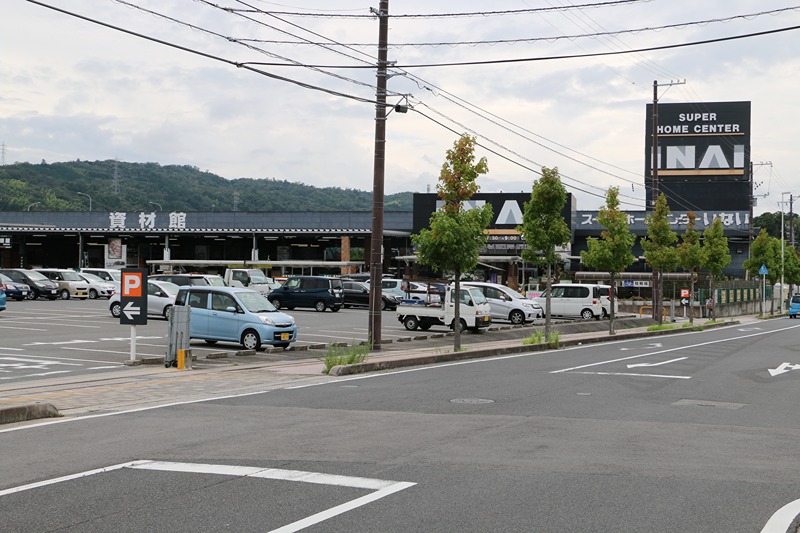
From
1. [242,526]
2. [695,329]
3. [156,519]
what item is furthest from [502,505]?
[695,329]

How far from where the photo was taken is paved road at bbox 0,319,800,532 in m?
6.42

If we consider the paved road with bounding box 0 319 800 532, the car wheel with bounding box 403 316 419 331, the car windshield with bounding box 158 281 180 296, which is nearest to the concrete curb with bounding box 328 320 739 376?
the paved road with bounding box 0 319 800 532

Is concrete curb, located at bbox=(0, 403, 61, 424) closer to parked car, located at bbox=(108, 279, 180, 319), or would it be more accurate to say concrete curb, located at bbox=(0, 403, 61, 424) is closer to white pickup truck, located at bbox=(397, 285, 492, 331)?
white pickup truck, located at bbox=(397, 285, 492, 331)

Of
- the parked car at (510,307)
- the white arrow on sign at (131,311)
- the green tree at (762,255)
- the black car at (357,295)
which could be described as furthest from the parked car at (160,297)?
the green tree at (762,255)

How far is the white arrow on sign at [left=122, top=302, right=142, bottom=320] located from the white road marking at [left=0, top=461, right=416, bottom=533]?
10.7m

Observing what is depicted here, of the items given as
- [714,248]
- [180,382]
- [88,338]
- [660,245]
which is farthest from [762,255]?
[180,382]

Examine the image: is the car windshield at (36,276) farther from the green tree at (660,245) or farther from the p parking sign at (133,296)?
the green tree at (660,245)

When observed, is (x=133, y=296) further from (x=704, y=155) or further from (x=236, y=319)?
(x=704, y=155)

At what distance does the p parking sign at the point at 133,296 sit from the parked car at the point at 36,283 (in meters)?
30.8

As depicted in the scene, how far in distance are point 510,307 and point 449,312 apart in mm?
7581

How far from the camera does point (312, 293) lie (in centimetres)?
4391

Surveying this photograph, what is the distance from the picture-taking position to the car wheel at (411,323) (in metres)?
32.6

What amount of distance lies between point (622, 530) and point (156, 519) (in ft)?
11.0

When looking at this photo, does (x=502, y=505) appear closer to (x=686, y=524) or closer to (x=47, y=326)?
(x=686, y=524)
